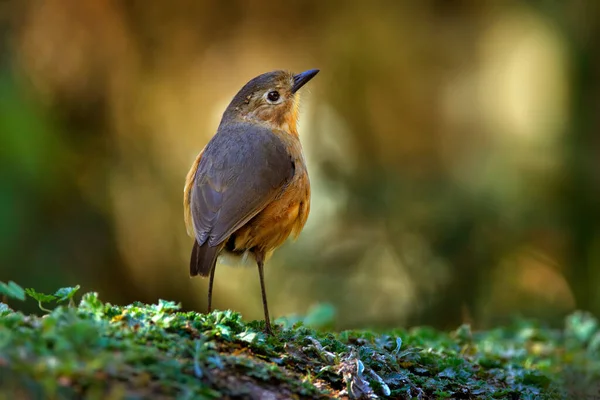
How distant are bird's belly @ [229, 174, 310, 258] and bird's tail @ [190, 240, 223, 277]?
0.78 feet

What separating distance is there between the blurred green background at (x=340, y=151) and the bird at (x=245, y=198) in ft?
11.3

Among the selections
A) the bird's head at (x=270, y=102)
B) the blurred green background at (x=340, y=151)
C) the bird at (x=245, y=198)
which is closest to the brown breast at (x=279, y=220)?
the bird at (x=245, y=198)

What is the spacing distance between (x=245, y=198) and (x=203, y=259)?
41 cm

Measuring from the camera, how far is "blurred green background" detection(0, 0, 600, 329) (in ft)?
25.6

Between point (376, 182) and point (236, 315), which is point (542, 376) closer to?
point (236, 315)

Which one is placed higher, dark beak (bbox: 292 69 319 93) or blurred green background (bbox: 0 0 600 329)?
blurred green background (bbox: 0 0 600 329)

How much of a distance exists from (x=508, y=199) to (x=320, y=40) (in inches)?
117

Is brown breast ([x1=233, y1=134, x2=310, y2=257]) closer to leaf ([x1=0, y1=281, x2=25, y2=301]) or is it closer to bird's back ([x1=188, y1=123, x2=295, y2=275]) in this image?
bird's back ([x1=188, y1=123, x2=295, y2=275])

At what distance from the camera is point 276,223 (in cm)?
411

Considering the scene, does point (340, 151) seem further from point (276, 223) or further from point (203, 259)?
point (203, 259)

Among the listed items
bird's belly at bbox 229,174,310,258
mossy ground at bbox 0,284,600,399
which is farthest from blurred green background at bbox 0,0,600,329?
bird's belly at bbox 229,174,310,258

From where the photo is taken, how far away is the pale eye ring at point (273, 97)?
5160mm

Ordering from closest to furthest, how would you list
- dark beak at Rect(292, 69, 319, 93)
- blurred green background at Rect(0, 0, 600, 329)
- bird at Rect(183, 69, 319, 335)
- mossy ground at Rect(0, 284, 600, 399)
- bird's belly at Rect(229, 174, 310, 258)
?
mossy ground at Rect(0, 284, 600, 399) → bird at Rect(183, 69, 319, 335) → bird's belly at Rect(229, 174, 310, 258) → dark beak at Rect(292, 69, 319, 93) → blurred green background at Rect(0, 0, 600, 329)

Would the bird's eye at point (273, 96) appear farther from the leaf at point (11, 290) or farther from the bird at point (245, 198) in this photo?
the leaf at point (11, 290)
